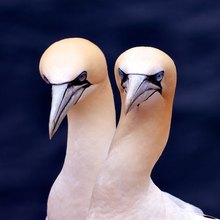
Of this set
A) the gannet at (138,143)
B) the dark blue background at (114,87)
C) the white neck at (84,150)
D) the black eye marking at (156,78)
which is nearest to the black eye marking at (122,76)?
the gannet at (138,143)

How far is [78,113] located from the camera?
22.7ft

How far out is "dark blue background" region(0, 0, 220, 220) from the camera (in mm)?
8812

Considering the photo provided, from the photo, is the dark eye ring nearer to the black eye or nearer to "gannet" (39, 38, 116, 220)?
"gannet" (39, 38, 116, 220)

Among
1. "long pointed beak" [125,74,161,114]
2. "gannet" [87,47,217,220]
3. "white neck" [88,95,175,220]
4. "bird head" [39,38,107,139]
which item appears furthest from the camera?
"bird head" [39,38,107,139]

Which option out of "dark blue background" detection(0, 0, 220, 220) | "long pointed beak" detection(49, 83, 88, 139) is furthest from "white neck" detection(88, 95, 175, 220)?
"dark blue background" detection(0, 0, 220, 220)

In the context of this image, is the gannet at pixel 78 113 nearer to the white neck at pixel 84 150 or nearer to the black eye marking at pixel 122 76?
the white neck at pixel 84 150

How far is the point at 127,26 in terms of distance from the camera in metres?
9.78

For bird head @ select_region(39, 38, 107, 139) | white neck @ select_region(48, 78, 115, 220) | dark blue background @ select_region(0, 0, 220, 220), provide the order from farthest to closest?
dark blue background @ select_region(0, 0, 220, 220) < white neck @ select_region(48, 78, 115, 220) < bird head @ select_region(39, 38, 107, 139)

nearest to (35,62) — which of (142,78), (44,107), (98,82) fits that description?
(44,107)

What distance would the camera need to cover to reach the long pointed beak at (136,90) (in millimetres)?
5770

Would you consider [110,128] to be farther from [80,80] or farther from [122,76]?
[122,76]

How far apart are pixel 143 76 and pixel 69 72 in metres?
0.75

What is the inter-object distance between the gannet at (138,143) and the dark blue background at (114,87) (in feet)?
6.64

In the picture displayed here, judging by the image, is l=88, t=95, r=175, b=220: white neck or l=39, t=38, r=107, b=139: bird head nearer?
l=88, t=95, r=175, b=220: white neck
